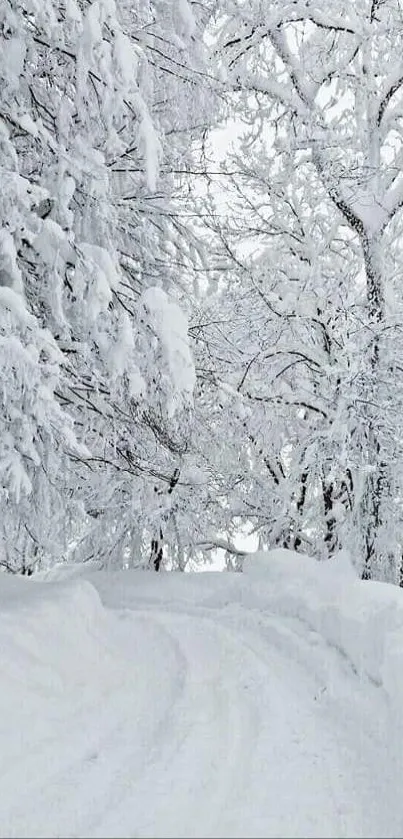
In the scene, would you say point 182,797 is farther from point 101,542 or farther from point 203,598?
point 101,542

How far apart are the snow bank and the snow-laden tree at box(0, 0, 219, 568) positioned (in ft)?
5.85

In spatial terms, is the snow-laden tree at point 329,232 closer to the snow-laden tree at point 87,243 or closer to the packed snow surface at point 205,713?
the packed snow surface at point 205,713

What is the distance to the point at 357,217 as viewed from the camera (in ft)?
39.3

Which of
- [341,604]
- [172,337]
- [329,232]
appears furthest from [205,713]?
[329,232]

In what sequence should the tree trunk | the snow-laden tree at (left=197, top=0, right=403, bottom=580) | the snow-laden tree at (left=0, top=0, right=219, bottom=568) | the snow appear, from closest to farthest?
1. the snow-laden tree at (left=0, top=0, right=219, bottom=568)
2. the snow
3. the tree trunk
4. the snow-laden tree at (left=197, top=0, right=403, bottom=580)

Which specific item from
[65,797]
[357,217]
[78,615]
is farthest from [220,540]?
[65,797]

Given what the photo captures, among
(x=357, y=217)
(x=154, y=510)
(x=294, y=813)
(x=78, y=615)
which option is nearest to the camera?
(x=294, y=813)

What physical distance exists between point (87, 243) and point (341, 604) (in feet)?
13.0

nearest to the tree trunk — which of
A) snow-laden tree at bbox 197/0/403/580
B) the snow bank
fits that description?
snow-laden tree at bbox 197/0/403/580

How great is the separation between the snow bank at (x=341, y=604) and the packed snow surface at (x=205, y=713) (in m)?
0.02

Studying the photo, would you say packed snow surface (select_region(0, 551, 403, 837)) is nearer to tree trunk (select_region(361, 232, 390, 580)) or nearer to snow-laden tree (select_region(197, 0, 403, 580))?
tree trunk (select_region(361, 232, 390, 580))

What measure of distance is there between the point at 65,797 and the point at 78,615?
2649 millimetres

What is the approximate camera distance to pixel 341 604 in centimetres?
720

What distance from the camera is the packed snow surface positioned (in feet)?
12.9
